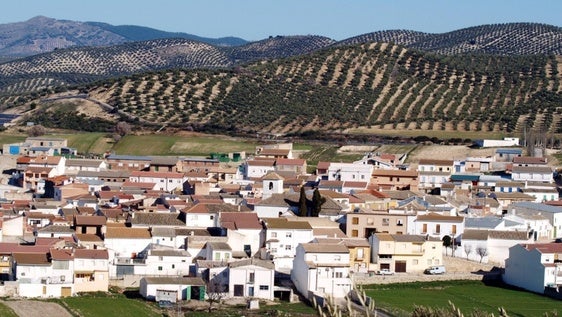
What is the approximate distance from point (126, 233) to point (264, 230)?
15.8ft

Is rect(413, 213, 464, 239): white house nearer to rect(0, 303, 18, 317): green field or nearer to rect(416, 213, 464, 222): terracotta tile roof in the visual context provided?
rect(416, 213, 464, 222): terracotta tile roof

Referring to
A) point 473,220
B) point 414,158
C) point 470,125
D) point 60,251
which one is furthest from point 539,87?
point 60,251

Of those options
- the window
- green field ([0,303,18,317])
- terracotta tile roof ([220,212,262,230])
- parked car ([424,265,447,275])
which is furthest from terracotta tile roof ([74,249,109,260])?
parked car ([424,265,447,275])

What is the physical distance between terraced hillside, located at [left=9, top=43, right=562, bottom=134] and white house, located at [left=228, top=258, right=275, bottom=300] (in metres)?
47.2

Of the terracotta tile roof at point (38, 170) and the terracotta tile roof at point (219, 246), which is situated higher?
the terracotta tile roof at point (38, 170)

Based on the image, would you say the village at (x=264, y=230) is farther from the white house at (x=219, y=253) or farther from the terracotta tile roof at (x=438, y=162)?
the terracotta tile roof at (x=438, y=162)

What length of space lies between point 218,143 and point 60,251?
131 feet

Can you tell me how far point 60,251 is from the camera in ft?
119

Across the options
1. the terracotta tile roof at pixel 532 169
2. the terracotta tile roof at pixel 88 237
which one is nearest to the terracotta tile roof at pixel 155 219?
the terracotta tile roof at pixel 88 237

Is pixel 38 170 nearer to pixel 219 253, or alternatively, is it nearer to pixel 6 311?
pixel 219 253

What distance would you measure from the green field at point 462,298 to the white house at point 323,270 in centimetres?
97

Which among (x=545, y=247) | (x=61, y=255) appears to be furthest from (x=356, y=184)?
(x=61, y=255)

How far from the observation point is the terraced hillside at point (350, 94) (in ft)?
282

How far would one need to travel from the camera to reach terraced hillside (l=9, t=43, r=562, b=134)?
8600 centimetres
